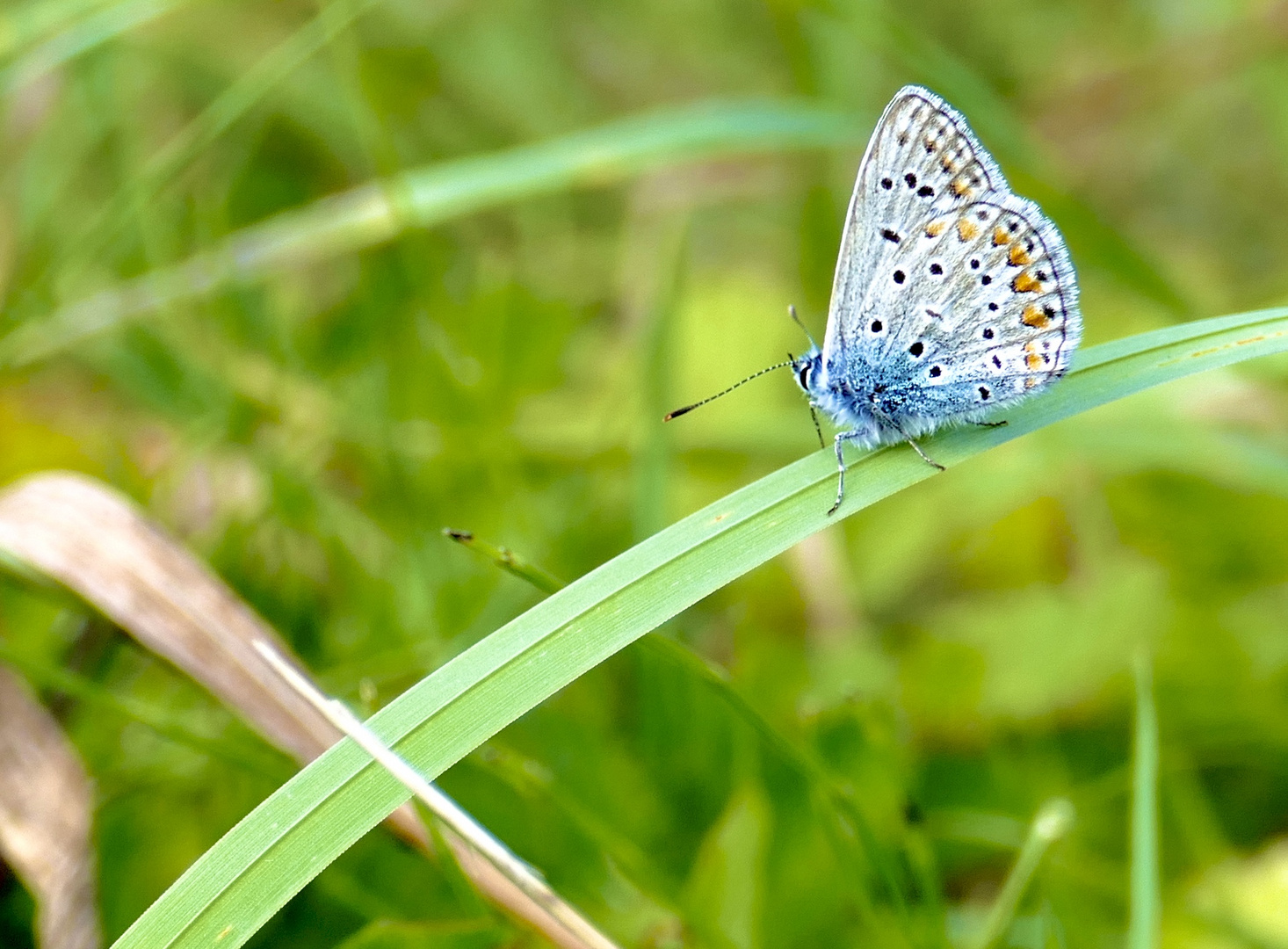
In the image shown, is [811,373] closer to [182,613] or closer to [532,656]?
[532,656]

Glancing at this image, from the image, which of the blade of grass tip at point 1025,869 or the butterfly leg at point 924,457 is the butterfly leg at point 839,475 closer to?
the butterfly leg at point 924,457

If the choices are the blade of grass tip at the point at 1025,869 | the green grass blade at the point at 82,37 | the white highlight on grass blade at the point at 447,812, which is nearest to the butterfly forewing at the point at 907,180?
the blade of grass tip at the point at 1025,869

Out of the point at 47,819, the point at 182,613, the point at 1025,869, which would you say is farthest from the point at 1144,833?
the point at 47,819

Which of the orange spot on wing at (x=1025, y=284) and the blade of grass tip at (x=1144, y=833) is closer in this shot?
the blade of grass tip at (x=1144, y=833)

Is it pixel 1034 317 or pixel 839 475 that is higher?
pixel 1034 317

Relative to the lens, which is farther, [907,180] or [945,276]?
[945,276]

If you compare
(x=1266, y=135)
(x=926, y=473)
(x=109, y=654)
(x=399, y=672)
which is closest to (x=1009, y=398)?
(x=926, y=473)

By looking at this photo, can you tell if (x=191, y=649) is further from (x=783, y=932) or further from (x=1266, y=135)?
(x=1266, y=135)
